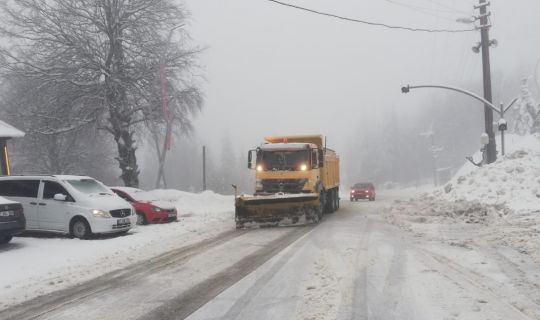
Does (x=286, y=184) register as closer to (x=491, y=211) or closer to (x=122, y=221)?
(x=122, y=221)

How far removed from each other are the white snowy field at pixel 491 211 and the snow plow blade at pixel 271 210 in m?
3.00

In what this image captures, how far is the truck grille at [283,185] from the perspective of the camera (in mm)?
17172

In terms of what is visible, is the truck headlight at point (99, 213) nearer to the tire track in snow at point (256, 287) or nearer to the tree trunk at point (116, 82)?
the tire track in snow at point (256, 287)

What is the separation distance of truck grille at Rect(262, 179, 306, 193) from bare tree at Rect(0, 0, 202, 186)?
40.4ft

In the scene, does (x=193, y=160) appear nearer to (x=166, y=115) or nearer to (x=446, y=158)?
(x=446, y=158)

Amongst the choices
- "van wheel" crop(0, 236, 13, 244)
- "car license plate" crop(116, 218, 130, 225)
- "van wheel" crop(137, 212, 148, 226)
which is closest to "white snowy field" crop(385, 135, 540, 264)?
"car license plate" crop(116, 218, 130, 225)

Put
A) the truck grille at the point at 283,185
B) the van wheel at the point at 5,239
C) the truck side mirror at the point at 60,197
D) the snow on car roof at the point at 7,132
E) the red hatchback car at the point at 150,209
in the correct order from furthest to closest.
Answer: the snow on car roof at the point at 7,132 < the red hatchback car at the point at 150,209 < the truck grille at the point at 283,185 < the truck side mirror at the point at 60,197 < the van wheel at the point at 5,239

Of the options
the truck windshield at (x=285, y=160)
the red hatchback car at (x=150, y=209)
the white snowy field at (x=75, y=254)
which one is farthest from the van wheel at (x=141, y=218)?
the truck windshield at (x=285, y=160)

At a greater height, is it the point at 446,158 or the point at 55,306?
the point at 446,158

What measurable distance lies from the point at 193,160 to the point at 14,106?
101m

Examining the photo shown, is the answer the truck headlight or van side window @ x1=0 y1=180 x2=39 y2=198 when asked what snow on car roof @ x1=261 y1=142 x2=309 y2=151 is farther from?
van side window @ x1=0 y1=180 x2=39 y2=198

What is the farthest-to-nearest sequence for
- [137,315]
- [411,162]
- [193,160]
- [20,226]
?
[193,160] < [411,162] < [20,226] < [137,315]

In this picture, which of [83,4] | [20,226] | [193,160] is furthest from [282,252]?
[193,160]

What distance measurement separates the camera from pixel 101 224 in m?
13.7
